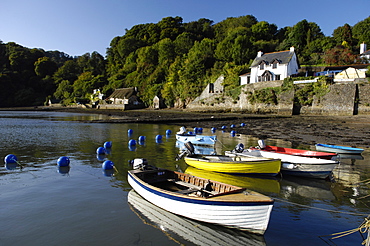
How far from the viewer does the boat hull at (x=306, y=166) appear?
10.8 meters

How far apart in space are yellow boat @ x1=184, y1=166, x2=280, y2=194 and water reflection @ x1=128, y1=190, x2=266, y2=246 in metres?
3.63

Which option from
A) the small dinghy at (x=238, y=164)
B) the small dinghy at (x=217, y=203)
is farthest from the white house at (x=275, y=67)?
the small dinghy at (x=217, y=203)

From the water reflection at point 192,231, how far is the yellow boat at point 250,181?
363 cm

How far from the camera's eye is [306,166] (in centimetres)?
1120

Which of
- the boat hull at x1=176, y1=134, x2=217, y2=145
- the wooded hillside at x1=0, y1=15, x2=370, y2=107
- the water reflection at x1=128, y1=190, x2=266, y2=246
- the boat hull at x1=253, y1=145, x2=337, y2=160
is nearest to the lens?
the water reflection at x1=128, y1=190, x2=266, y2=246

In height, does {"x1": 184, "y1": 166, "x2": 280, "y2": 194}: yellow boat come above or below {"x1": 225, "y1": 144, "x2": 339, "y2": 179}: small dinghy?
below

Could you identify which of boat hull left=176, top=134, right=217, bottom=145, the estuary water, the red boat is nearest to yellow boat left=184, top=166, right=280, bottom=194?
the estuary water

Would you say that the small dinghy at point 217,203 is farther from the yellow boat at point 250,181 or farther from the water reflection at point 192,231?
the yellow boat at point 250,181

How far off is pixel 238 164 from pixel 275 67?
149 feet

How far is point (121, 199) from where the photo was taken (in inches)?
362

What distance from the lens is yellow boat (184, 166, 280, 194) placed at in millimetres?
10258

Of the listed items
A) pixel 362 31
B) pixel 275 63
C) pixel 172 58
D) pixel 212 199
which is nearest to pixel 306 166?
pixel 212 199

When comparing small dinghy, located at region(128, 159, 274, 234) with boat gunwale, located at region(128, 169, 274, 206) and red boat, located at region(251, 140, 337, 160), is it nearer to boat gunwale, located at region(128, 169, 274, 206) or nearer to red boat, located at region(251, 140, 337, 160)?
boat gunwale, located at region(128, 169, 274, 206)

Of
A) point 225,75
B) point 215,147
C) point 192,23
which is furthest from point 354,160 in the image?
point 192,23
